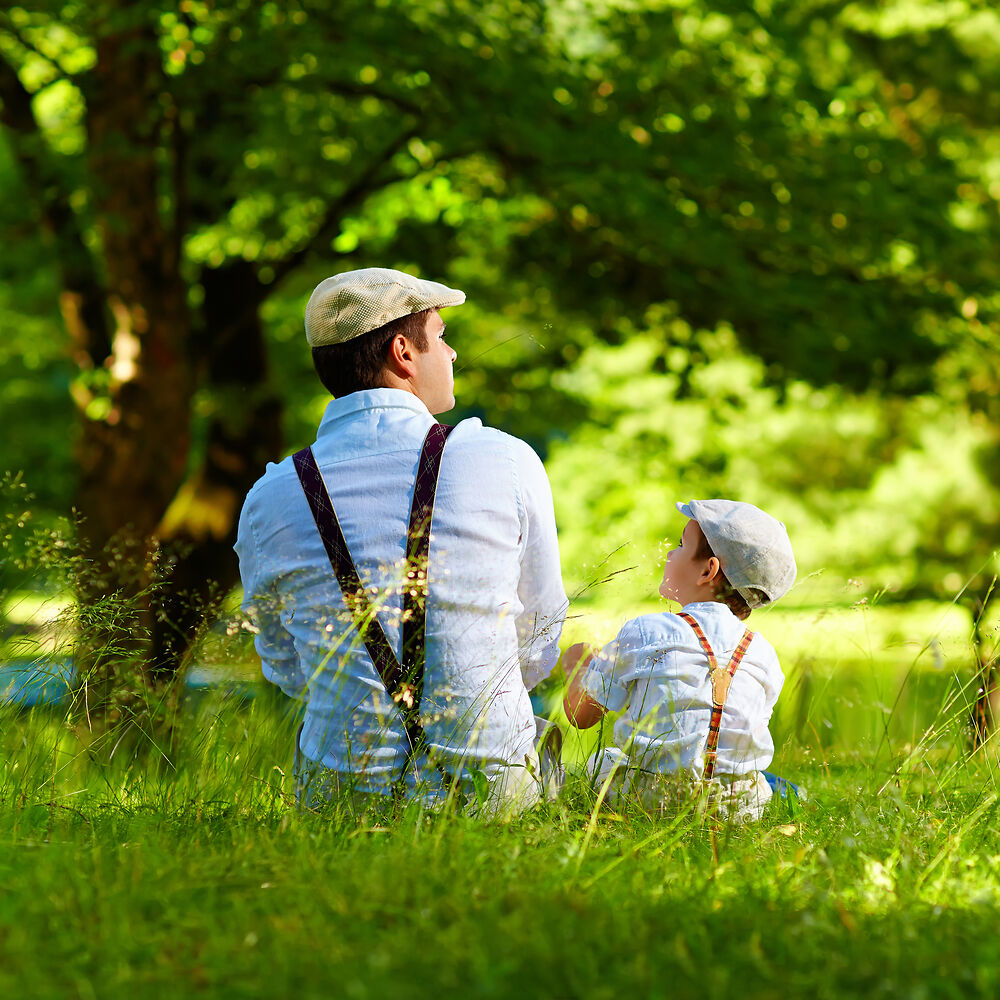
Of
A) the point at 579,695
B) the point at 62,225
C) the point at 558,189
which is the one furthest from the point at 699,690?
the point at 62,225

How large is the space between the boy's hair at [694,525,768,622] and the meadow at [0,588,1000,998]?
53 cm

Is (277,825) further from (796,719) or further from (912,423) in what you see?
(912,423)

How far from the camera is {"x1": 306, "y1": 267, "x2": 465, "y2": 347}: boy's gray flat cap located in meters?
2.76

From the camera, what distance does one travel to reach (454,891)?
6.73ft

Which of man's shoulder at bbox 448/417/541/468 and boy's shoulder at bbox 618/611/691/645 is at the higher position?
man's shoulder at bbox 448/417/541/468

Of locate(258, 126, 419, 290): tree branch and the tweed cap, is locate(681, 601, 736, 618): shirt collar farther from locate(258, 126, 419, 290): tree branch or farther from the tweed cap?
locate(258, 126, 419, 290): tree branch

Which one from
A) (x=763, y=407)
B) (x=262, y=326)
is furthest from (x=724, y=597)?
(x=763, y=407)

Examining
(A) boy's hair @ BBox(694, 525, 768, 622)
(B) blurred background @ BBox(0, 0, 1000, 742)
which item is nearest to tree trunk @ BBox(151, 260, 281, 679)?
(B) blurred background @ BBox(0, 0, 1000, 742)

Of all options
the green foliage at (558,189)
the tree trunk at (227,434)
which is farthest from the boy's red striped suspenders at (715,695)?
the tree trunk at (227,434)

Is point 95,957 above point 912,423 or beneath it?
above

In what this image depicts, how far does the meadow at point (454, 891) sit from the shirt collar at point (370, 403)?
93 cm

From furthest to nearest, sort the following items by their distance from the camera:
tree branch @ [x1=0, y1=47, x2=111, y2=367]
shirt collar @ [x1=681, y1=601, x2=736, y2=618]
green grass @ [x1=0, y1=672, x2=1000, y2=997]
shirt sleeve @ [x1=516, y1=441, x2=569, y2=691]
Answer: tree branch @ [x1=0, y1=47, x2=111, y2=367] → shirt collar @ [x1=681, y1=601, x2=736, y2=618] → shirt sleeve @ [x1=516, y1=441, x2=569, y2=691] → green grass @ [x1=0, y1=672, x2=1000, y2=997]

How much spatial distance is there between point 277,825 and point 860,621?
2005 mm

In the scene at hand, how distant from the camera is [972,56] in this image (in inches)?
531
